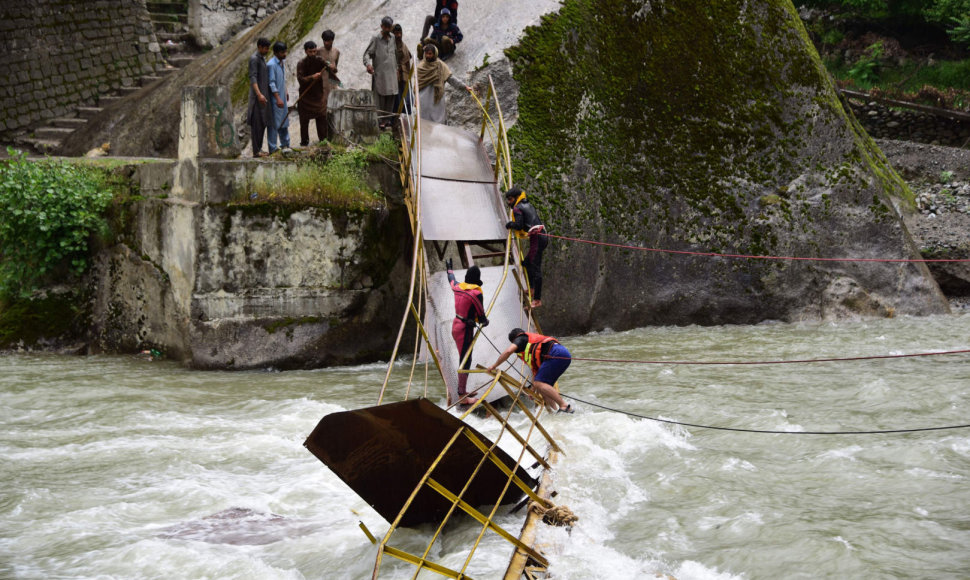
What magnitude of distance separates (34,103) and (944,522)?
16.3 metres

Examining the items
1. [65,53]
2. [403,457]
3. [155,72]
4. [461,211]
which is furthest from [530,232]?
[155,72]

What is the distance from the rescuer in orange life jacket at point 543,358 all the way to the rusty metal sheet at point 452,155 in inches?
137

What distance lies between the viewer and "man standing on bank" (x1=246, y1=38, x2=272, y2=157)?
10281 millimetres

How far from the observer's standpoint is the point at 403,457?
5.45m

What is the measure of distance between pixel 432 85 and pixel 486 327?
4.34 meters

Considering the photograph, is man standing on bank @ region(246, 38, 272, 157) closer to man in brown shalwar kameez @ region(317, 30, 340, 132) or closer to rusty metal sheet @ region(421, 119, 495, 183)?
man in brown shalwar kameez @ region(317, 30, 340, 132)

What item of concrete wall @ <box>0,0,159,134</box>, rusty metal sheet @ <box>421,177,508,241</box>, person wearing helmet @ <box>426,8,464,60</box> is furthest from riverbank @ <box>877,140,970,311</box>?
concrete wall @ <box>0,0,159,134</box>

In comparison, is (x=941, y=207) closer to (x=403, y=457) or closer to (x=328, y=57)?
(x=328, y=57)

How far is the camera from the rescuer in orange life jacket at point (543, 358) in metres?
7.55

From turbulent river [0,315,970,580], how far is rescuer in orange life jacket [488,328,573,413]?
14.4 inches

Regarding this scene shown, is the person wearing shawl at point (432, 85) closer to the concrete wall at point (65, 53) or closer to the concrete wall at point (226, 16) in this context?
the concrete wall at point (65, 53)

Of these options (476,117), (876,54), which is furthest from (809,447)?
(876,54)

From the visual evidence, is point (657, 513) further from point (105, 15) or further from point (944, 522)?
point (105, 15)

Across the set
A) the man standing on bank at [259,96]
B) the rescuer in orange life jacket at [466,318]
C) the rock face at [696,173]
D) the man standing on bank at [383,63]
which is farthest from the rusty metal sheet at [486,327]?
the man standing on bank at [383,63]
